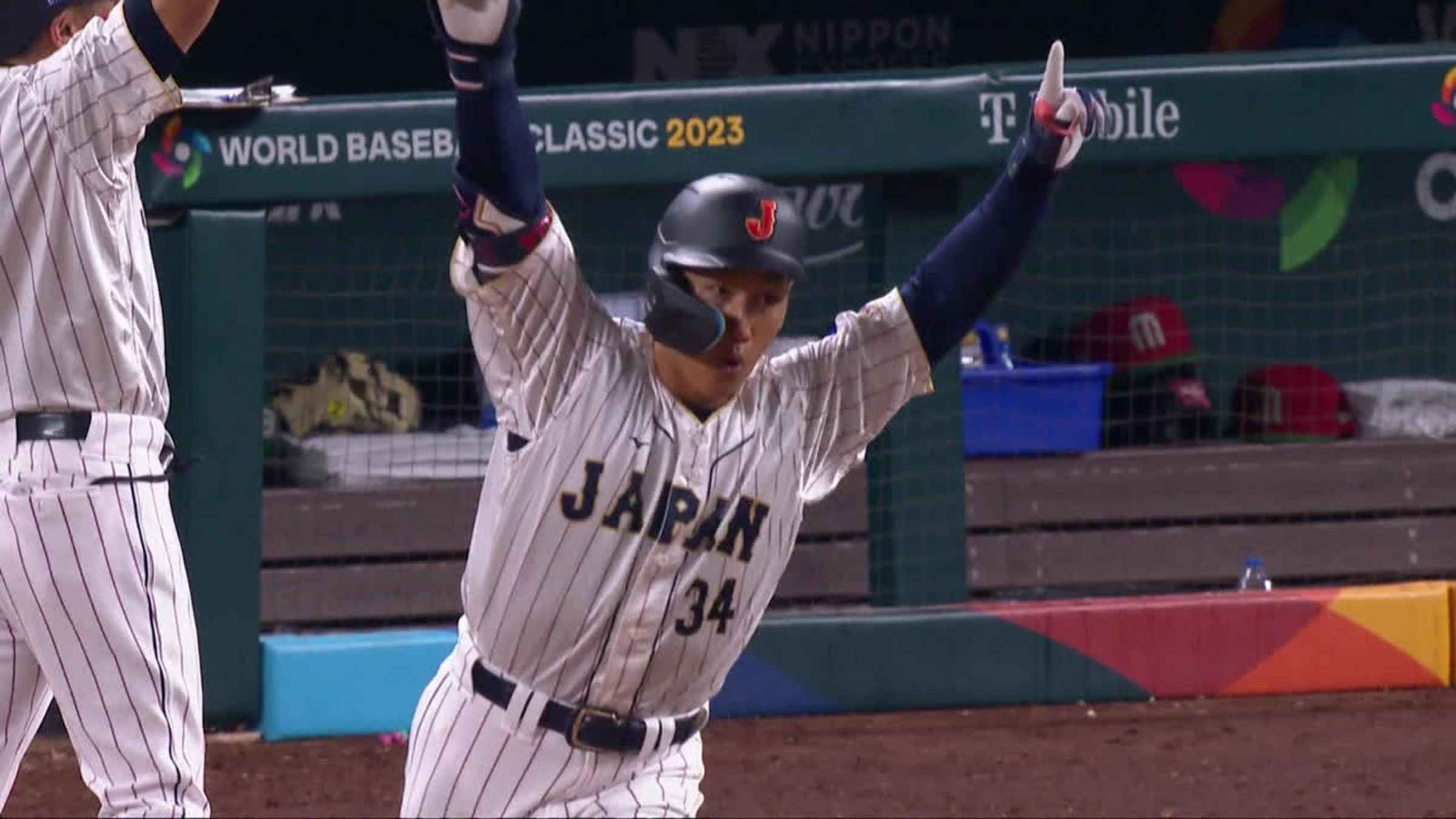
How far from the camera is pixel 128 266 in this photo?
3.38 metres

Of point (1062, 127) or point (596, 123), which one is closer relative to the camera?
point (1062, 127)

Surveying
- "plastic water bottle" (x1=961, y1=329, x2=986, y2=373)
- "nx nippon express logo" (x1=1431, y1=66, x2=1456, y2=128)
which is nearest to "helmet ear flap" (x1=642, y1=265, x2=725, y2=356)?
"nx nippon express logo" (x1=1431, y1=66, x2=1456, y2=128)

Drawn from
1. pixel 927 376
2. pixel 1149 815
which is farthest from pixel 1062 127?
pixel 1149 815

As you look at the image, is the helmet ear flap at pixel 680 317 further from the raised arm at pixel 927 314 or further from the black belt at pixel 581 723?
the black belt at pixel 581 723

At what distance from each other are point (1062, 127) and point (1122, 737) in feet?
11.7

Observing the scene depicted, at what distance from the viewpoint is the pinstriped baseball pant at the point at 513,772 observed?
110 inches

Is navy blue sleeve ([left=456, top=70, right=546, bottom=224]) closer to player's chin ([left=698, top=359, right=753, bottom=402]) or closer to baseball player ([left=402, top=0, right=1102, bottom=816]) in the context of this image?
baseball player ([left=402, top=0, right=1102, bottom=816])

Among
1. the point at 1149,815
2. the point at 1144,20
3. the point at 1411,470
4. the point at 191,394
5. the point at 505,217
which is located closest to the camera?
the point at 505,217

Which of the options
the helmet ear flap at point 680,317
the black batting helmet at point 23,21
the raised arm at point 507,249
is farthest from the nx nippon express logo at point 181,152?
the helmet ear flap at point 680,317

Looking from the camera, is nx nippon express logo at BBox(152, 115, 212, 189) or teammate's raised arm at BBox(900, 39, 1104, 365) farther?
nx nippon express logo at BBox(152, 115, 212, 189)

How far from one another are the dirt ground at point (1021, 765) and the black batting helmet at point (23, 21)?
2.42m

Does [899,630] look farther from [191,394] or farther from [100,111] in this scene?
[100,111]

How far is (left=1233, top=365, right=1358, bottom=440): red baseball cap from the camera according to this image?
24.8 ft

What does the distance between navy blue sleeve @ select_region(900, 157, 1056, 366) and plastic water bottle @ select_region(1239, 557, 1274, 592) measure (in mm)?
4074
